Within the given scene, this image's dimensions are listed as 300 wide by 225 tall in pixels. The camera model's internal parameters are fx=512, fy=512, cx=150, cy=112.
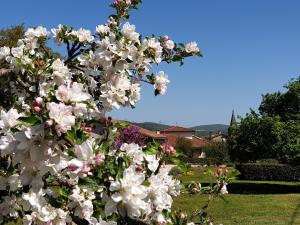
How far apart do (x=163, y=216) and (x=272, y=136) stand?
85.6 feet

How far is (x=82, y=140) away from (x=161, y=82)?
2097 millimetres

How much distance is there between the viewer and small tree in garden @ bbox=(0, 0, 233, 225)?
221 centimetres

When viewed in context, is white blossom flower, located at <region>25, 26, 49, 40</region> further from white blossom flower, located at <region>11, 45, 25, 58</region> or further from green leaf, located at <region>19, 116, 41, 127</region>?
green leaf, located at <region>19, 116, 41, 127</region>

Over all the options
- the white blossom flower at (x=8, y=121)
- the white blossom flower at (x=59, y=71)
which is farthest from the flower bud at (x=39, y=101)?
the white blossom flower at (x=59, y=71)

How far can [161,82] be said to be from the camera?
14.0 feet

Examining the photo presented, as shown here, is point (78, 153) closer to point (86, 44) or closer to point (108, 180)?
point (108, 180)

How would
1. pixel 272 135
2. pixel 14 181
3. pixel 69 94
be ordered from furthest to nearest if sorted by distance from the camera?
pixel 272 135 < pixel 14 181 < pixel 69 94

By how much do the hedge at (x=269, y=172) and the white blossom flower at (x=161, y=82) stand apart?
31.8 m

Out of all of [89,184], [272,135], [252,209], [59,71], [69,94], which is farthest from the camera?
[272,135]

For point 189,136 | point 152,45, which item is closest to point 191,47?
point 152,45

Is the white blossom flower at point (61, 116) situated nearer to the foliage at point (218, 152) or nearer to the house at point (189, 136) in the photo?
the foliage at point (218, 152)

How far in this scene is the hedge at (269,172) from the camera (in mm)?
35219

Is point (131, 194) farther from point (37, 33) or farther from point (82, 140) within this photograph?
point (37, 33)

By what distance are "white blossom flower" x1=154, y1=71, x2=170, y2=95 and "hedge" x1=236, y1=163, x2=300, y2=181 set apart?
31.8m
